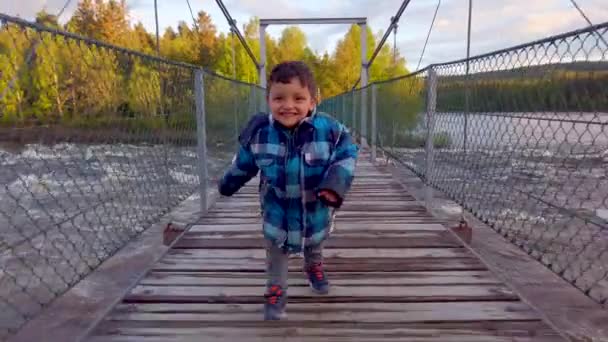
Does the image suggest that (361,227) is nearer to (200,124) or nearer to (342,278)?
(342,278)

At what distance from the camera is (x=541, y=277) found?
416cm

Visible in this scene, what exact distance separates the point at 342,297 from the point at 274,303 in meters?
0.36

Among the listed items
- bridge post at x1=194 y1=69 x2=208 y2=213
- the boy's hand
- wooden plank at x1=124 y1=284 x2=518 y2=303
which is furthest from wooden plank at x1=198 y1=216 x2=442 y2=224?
the boy's hand

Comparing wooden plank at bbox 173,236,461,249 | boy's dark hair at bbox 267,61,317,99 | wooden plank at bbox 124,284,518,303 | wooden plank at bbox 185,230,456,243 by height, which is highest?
boy's dark hair at bbox 267,61,317,99

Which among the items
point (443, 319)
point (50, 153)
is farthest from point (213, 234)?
point (443, 319)

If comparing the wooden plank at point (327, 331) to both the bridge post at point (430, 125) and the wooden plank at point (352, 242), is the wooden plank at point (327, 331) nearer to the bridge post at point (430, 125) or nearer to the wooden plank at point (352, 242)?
the wooden plank at point (352, 242)

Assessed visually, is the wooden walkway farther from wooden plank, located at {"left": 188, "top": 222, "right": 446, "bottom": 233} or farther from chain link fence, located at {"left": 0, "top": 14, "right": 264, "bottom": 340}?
chain link fence, located at {"left": 0, "top": 14, "right": 264, "bottom": 340}

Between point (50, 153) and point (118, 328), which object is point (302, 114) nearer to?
point (118, 328)

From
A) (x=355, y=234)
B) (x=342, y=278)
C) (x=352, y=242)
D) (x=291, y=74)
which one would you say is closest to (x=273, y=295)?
(x=342, y=278)

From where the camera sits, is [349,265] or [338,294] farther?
[349,265]

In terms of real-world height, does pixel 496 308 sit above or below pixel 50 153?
below

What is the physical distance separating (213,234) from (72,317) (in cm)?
145

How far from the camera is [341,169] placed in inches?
69.4

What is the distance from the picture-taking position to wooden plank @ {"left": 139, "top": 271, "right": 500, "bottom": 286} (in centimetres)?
224
